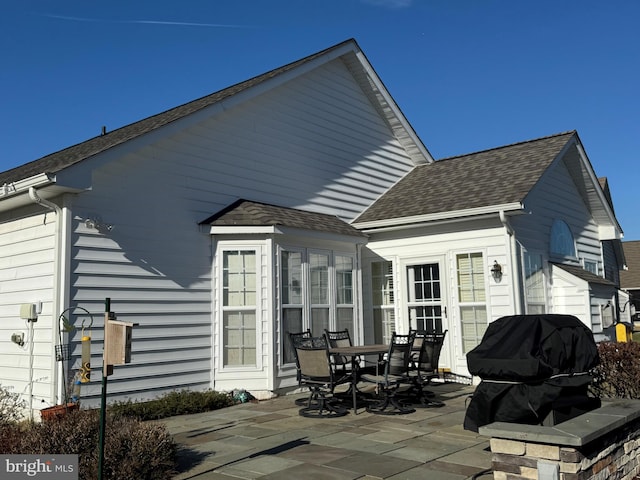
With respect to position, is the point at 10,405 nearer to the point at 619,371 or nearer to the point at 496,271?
the point at 496,271

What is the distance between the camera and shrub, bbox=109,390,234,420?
768 centimetres

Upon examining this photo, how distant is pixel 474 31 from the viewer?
1113 cm

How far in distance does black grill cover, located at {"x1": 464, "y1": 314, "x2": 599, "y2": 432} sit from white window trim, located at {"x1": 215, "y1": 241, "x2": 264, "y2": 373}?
4.98m

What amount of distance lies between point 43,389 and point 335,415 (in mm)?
4050

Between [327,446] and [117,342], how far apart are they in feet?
9.27

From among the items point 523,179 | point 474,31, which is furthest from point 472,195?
point 474,31

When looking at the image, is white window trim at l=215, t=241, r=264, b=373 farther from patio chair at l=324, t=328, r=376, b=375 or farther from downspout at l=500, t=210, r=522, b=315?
downspout at l=500, t=210, r=522, b=315

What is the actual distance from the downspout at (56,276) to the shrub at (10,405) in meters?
0.20

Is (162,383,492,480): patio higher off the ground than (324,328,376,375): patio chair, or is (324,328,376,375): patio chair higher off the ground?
(324,328,376,375): patio chair

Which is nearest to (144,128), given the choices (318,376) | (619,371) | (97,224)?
(97,224)

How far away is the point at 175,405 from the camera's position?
8.14 metres

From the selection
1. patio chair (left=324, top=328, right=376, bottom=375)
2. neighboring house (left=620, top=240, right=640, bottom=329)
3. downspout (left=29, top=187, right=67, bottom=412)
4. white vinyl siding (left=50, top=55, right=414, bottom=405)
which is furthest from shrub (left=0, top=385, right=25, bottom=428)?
A: neighboring house (left=620, top=240, right=640, bottom=329)

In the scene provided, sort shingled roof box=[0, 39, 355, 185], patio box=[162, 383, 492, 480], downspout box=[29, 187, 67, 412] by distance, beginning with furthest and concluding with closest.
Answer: shingled roof box=[0, 39, 355, 185]
downspout box=[29, 187, 67, 412]
patio box=[162, 383, 492, 480]

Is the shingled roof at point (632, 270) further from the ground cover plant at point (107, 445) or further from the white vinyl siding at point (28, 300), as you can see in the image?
the ground cover plant at point (107, 445)
